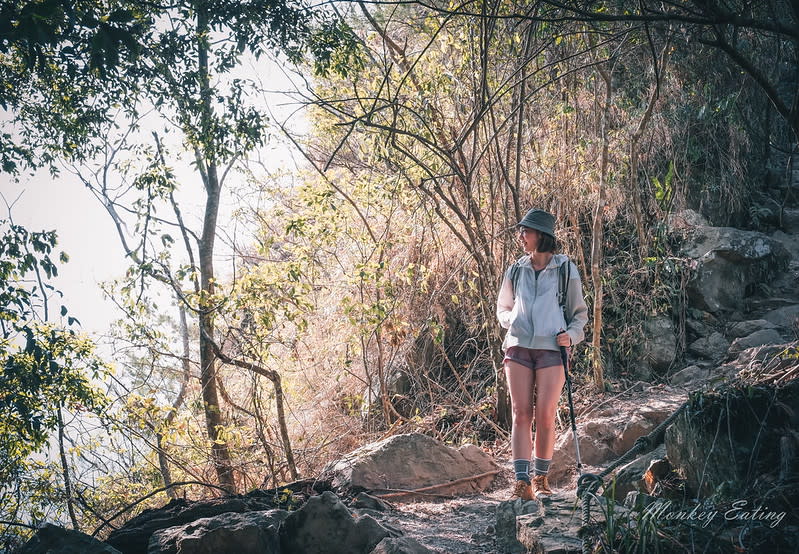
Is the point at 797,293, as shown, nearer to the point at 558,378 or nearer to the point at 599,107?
the point at 599,107

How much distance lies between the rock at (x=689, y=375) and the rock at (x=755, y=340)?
0.45 meters

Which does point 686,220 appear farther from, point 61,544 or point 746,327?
point 61,544

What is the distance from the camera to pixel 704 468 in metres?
2.89

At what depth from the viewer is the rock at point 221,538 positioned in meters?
3.04

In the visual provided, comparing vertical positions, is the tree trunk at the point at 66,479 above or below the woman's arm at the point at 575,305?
below

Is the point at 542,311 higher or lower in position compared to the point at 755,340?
higher

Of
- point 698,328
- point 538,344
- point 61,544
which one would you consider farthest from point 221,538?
point 698,328

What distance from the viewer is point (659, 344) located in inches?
297

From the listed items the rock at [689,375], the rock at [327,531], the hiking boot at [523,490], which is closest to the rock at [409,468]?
the hiking boot at [523,490]

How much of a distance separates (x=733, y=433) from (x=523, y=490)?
1.42 m

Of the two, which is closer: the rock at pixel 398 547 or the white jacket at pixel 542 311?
the rock at pixel 398 547

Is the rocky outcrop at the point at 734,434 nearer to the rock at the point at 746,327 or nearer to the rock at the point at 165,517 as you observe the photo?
the rock at the point at 165,517

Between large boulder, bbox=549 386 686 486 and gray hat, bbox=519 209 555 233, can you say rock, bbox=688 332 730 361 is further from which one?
gray hat, bbox=519 209 555 233

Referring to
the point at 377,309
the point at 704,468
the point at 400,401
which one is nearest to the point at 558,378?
the point at 704,468
